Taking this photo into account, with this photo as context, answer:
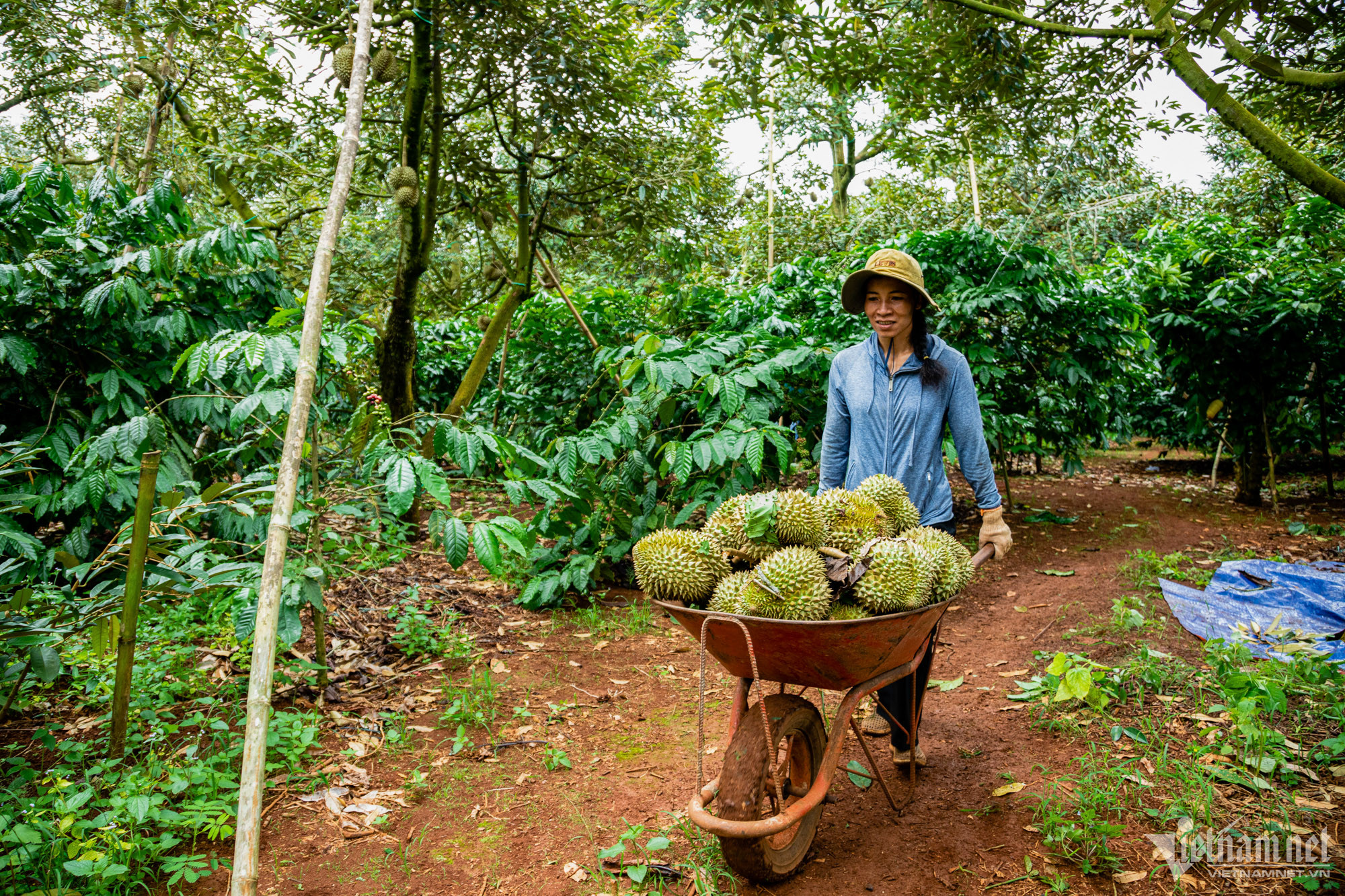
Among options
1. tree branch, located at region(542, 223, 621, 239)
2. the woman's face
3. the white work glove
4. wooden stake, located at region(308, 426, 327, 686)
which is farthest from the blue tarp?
tree branch, located at region(542, 223, 621, 239)

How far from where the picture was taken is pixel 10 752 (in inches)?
110

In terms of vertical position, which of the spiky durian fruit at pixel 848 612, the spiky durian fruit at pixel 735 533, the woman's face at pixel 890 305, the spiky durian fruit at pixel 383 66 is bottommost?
the spiky durian fruit at pixel 848 612

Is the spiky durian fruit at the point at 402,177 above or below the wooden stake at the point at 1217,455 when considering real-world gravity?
above

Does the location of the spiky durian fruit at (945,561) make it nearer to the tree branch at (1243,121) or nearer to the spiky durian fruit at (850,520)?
the spiky durian fruit at (850,520)

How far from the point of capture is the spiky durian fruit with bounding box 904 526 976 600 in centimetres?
233

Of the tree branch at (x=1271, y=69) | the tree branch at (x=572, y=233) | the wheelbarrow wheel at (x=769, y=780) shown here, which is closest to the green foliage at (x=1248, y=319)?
the tree branch at (x=1271, y=69)

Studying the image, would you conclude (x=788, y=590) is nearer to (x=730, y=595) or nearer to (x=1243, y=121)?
(x=730, y=595)

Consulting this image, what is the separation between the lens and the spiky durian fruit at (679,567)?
2289 millimetres

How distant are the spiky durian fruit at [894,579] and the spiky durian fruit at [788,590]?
121 millimetres

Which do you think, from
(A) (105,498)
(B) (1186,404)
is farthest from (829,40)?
(B) (1186,404)

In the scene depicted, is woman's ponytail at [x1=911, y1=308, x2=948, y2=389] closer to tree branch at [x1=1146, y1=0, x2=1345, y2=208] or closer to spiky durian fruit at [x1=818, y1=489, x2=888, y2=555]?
spiky durian fruit at [x1=818, y1=489, x2=888, y2=555]

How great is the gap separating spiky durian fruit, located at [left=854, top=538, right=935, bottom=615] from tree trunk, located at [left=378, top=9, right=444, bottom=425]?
14.2 feet

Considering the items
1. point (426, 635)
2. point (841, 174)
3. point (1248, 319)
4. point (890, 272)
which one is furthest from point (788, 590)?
point (841, 174)

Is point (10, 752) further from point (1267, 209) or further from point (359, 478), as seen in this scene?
point (1267, 209)
